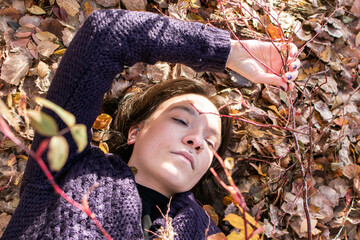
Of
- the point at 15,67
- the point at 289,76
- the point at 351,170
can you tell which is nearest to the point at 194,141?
the point at 289,76

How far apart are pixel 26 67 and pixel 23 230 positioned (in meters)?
0.73

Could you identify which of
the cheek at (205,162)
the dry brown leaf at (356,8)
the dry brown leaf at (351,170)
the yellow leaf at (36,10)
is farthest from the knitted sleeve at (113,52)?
the dry brown leaf at (356,8)

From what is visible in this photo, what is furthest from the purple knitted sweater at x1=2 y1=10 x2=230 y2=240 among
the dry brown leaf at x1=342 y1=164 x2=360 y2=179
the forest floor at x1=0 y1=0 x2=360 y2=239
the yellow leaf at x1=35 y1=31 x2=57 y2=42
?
the dry brown leaf at x1=342 y1=164 x2=360 y2=179

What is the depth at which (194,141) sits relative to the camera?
128 cm

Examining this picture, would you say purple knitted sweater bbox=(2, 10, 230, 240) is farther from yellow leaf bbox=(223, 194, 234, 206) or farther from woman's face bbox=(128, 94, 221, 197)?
yellow leaf bbox=(223, 194, 234, 206)

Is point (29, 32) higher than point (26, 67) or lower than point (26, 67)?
higher

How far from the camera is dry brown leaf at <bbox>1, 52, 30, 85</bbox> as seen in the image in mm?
1452

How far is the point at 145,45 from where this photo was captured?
118cm

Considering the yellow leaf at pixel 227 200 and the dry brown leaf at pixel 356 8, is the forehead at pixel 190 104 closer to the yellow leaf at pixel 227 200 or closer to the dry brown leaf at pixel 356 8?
the yellow leaf at pixel 227 200

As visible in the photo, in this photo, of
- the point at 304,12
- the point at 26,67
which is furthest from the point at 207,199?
the point at 304,12

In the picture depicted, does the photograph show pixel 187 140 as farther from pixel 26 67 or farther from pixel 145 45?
pixel 26 67

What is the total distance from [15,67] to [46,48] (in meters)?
0.16

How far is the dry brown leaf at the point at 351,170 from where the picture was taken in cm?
173

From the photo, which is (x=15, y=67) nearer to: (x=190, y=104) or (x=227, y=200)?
(x=190, y=104)
